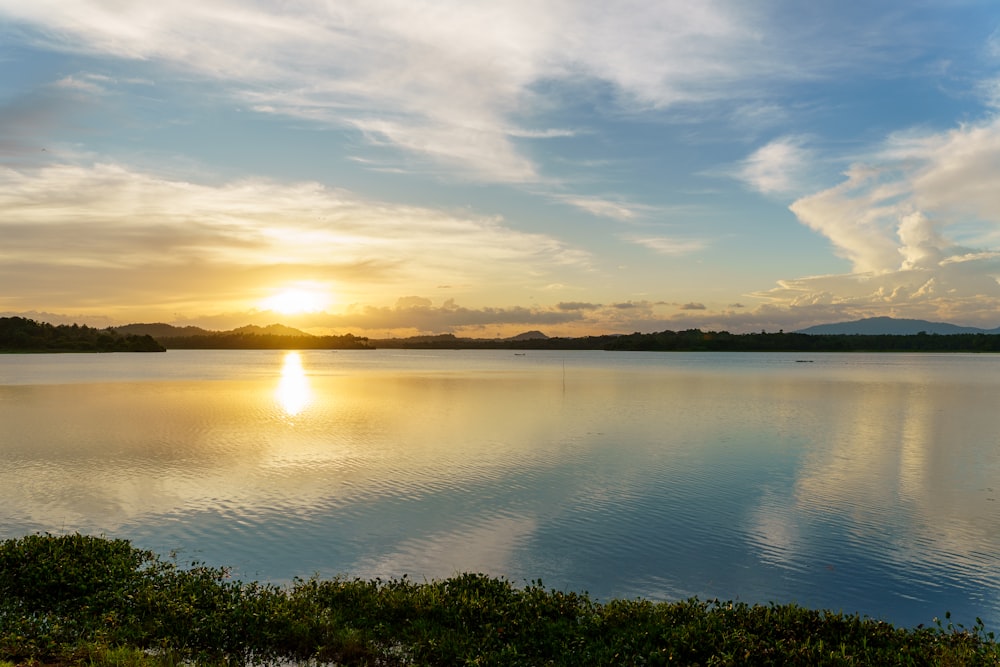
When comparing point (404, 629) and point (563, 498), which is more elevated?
point (404, 629)

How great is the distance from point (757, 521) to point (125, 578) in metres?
22.9

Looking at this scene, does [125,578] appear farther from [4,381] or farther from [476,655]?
[4,381]

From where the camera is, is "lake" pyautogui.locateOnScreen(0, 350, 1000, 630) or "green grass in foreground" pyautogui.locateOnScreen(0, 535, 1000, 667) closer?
"green grass in foreground" pyautogui.locateOnScreen(0, 535, 1000, 667)

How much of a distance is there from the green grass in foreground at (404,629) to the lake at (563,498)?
10.6ft

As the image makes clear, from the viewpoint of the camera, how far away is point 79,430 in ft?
172

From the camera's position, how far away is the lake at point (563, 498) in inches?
818

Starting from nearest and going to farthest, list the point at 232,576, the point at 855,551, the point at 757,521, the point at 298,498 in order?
the point at 232,576
the point at 855,551
the point at 757,521
the point at 298,498

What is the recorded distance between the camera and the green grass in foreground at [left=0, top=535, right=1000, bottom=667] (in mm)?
13492

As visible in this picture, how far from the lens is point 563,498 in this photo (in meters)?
30.2

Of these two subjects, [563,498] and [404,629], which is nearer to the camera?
[404,629]

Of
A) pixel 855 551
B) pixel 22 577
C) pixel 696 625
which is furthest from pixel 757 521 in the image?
pixel 22 577

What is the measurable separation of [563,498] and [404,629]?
1608 centimetres

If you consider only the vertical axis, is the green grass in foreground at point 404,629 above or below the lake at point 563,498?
above

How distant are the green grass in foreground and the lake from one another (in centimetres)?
322
